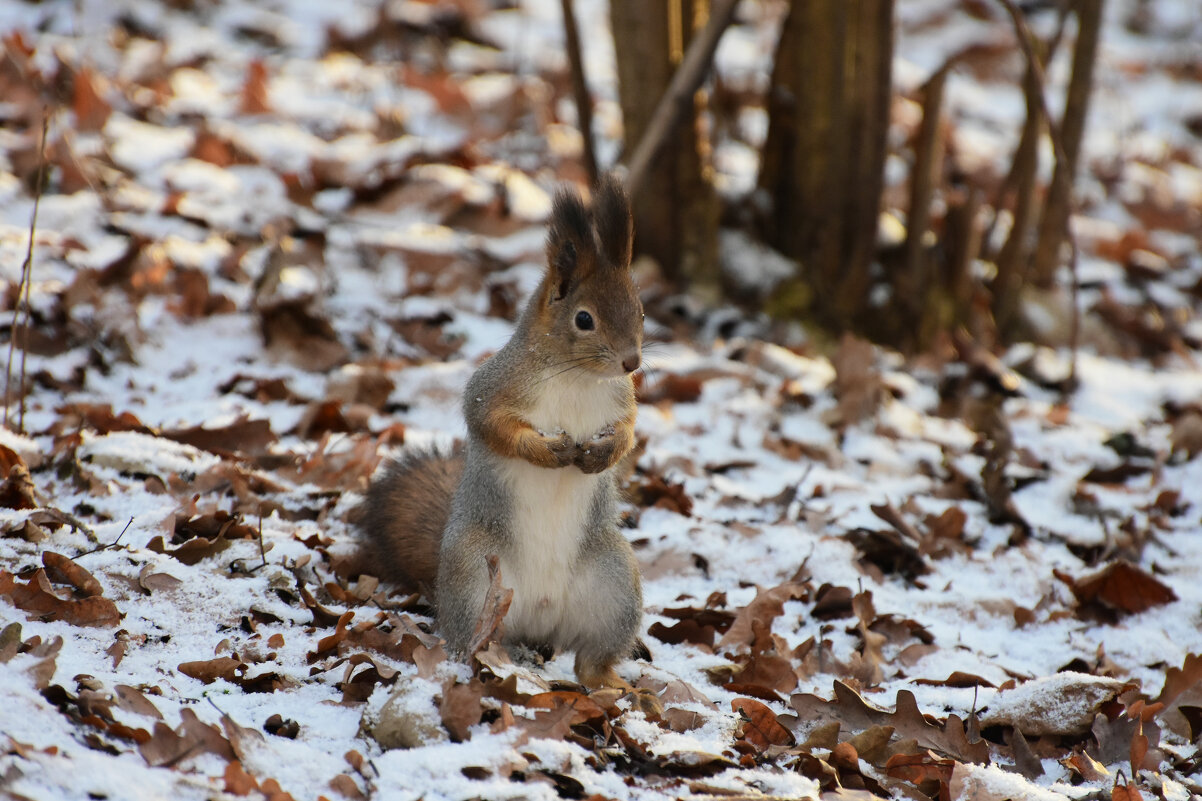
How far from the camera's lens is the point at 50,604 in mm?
2334

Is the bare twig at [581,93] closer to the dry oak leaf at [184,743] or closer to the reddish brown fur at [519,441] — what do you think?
the reddish brown fur at [519,441]

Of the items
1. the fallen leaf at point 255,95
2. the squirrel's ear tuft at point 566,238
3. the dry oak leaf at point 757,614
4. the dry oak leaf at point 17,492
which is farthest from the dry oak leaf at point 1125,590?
the fallen leaf at point 255,95

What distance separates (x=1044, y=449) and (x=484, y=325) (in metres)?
2.22

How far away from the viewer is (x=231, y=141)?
17.5 ft

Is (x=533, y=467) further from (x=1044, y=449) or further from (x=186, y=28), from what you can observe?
(x=186, y=28)

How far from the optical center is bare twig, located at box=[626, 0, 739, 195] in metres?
4.27

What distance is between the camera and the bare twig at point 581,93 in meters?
4.68

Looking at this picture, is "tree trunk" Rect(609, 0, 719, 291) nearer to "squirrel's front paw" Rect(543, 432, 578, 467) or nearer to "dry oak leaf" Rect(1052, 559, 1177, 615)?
"dry oak leaf" Rect(1052, 559, 1177, 615)

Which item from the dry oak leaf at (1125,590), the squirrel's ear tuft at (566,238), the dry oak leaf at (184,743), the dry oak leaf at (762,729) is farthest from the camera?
the dry oak leaf at (1125,590)

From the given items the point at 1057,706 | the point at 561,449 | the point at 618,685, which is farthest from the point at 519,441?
the point at 1057,706

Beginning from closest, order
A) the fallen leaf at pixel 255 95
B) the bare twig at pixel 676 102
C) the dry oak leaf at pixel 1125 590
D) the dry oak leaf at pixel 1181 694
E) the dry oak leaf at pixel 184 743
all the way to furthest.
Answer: the dry oak leaf at pixel 184 743, the dry oak leaf at pixel 1181 694, the dry oak leaf at pixel 1125 590, the bare twig at pixel 676 102, the fallen leaf at pixel 255 95

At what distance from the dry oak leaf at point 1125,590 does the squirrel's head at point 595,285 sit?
161cm

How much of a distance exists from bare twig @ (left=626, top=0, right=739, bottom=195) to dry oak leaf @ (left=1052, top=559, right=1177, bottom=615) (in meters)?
2.18

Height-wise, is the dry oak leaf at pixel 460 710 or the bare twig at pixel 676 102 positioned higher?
the bare twig at pixel 676 102
